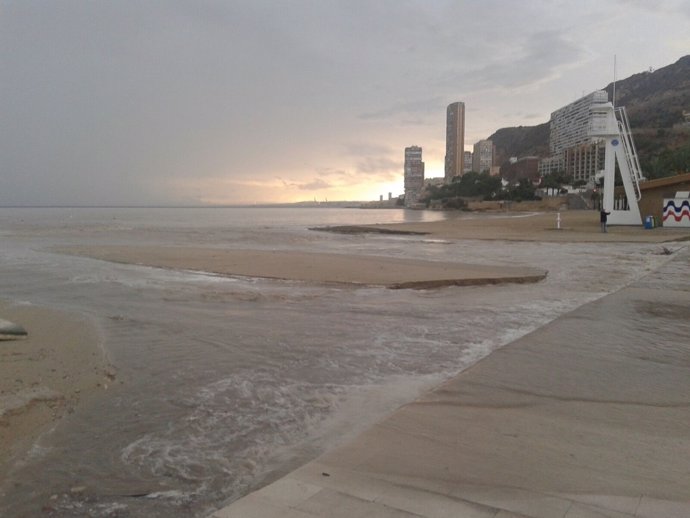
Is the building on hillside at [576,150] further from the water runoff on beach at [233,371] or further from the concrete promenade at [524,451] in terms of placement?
the concrete promenade at [524,451]

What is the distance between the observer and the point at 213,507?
3322 millimetres

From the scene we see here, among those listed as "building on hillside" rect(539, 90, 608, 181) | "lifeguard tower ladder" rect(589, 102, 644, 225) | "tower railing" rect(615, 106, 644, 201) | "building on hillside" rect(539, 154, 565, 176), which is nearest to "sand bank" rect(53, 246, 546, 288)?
"lifeguard tower ladder" rect(589, 102, 644, 225)

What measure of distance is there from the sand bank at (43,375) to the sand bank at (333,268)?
6931 millimetres

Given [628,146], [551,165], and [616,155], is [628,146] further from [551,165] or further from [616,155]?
[551,165]

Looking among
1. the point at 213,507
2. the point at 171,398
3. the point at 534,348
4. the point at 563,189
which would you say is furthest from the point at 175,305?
the point at 563,189

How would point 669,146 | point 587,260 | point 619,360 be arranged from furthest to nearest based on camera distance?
point 669,146
point 587,260
point 619,360

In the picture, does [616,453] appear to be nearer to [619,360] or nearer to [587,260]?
[619,360]

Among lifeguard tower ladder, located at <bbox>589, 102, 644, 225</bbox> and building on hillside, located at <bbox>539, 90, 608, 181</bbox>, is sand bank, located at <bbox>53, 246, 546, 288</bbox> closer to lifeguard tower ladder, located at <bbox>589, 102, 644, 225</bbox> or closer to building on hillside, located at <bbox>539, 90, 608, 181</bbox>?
lifeguard tower ladder, located at <bbox>589, 102, 644, 225</bbox>

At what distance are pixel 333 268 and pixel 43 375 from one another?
35.3 ft

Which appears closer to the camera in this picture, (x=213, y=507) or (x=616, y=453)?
(x=213, y=507)

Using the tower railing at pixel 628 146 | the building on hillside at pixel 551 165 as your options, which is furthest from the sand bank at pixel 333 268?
the building on hillside at pixel 551 165

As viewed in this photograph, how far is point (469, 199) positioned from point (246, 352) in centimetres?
13407

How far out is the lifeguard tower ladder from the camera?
33.2 meters

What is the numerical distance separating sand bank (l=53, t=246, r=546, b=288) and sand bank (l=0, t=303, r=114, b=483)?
693cm
